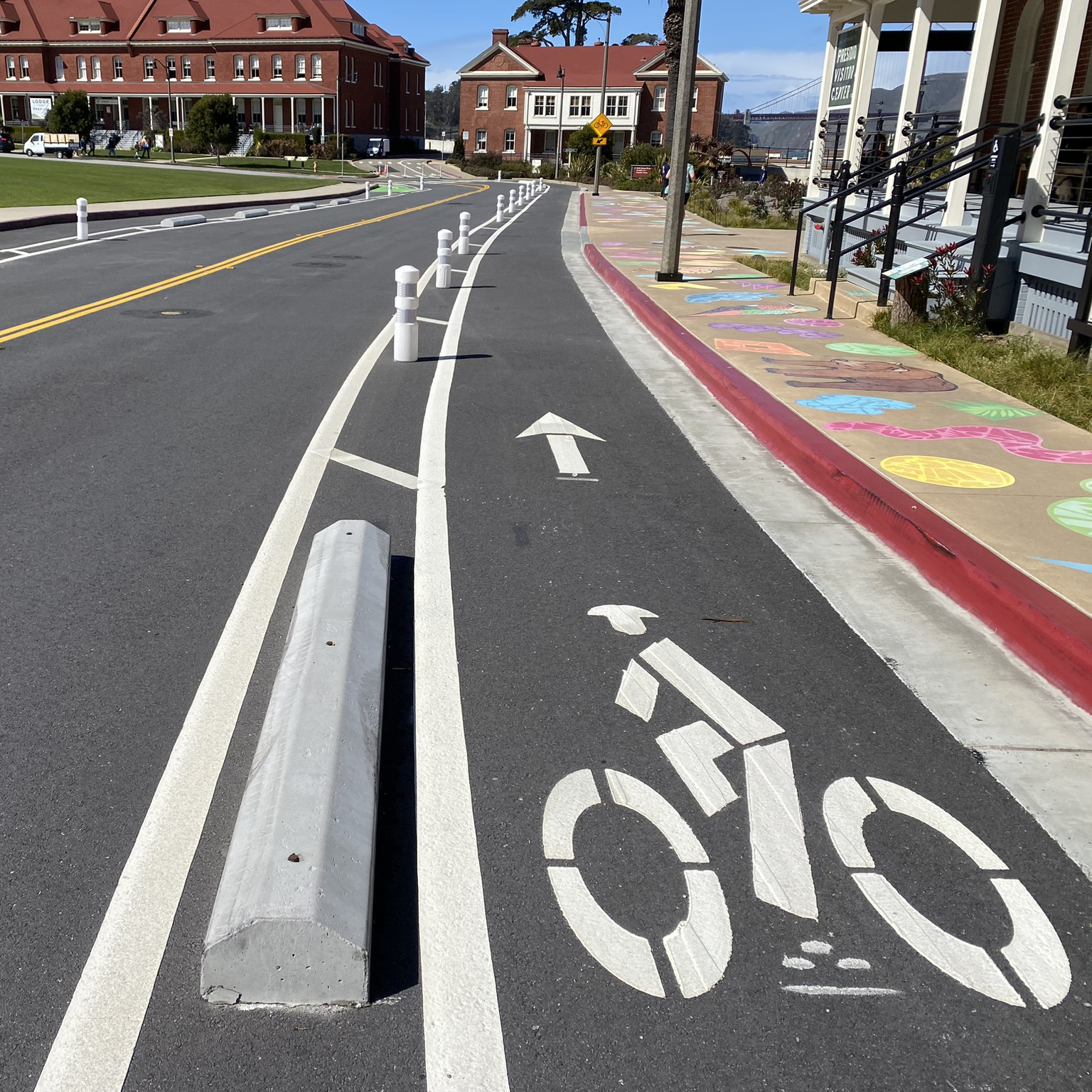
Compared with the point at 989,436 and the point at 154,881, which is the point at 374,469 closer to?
the point at 154,881

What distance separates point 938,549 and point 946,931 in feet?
9.88

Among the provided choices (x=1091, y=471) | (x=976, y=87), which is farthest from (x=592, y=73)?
(x=1091, y=471)

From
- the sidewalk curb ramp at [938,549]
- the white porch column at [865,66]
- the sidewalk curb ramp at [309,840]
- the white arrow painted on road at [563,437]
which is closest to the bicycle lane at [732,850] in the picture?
the sidewalk curb ramp at [309,840]

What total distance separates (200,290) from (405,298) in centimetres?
619

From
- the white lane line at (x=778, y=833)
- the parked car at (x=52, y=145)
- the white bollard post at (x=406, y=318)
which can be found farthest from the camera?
the parked car at (x=52, y=145)

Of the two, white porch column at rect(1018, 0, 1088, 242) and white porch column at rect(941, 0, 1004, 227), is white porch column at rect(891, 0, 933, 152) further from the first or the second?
white porch column at rect(1018, 0, 1088, 242)

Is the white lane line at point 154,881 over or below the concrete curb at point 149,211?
over

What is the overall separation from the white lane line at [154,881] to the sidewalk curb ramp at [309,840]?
0.71 ft

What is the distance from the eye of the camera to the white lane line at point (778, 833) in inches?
121

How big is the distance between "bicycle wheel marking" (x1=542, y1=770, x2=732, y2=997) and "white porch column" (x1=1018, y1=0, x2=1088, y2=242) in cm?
1045

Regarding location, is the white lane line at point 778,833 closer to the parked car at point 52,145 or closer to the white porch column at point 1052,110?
the white porch column at point 1052,110

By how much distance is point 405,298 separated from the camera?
10.2 metres

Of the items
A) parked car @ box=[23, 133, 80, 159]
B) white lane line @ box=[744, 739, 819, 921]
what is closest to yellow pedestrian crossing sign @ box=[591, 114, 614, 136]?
parked car @ box=[23, 133, 80, 159]

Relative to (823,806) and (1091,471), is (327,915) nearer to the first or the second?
(823,806)
